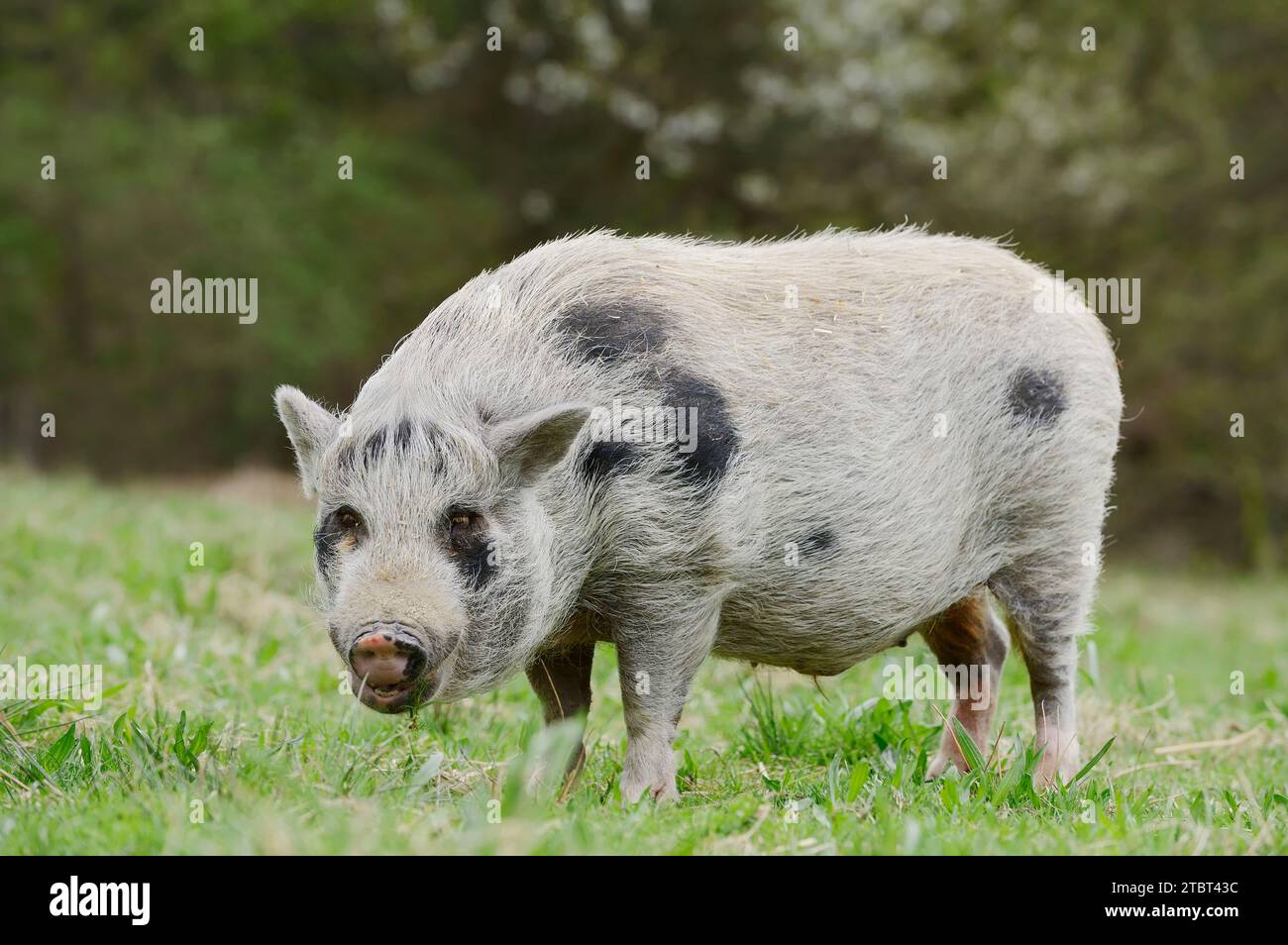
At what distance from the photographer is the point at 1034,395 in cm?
494

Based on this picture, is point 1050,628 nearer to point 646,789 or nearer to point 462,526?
point 646,789

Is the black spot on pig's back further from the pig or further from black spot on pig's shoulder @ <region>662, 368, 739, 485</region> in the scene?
black spot on pig's shoulder @ <region>662, 368, 739, 485</region>

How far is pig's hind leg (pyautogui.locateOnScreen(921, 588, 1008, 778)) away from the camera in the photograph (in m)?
5.35

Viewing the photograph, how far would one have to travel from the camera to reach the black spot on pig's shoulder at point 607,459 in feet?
13.8

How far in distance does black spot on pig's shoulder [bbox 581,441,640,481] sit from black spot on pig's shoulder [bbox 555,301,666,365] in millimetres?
261

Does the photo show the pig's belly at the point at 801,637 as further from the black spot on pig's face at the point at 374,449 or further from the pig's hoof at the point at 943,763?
the black spot on pig's face at the point at 374,449

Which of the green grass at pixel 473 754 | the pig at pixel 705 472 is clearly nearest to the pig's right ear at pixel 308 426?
the pig at pixel 705 472

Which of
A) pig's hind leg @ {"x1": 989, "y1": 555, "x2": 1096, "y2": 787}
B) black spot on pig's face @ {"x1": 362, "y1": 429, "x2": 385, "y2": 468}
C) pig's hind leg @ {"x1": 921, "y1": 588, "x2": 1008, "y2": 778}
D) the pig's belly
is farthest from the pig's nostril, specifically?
pig's hind leg @ {"x1": 989, "y1": 555, "x2": 1096, "y2": 787}

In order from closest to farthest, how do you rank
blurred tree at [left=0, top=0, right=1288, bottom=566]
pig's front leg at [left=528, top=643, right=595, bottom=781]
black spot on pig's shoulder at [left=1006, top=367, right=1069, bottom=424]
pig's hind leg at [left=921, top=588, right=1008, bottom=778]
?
pig's front leg at [left=528, top=643, right=595, bottom=781] < black spot on pig's shoulder at [left=1006, top=367, right=1069, bottom=424] < pig's hind leg at [left=921, top=588, right=1008, bottom=778] < blurred tree at [left=0, top=0, right=1288, bottom=566]

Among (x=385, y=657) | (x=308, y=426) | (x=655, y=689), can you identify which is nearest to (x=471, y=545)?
(x=385, y=657)

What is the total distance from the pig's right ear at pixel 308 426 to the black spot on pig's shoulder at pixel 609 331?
0.76 meters
